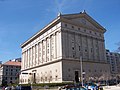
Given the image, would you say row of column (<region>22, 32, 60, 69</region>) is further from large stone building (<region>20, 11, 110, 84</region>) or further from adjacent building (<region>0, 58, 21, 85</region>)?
adjacent building (<region>0, 58, 21, 85</region>)

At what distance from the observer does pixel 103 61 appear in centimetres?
7600

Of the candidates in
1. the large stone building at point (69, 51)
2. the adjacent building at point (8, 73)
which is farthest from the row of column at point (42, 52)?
the adjacent building at point (8, 73)

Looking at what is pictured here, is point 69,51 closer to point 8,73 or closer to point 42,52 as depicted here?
point 42,52

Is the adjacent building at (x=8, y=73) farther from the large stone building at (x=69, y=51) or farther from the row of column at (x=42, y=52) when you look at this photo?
the large stone building at (x=69, y=51)

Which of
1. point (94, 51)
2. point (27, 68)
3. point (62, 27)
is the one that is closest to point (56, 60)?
point (62, 27)

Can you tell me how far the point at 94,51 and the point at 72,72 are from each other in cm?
1652

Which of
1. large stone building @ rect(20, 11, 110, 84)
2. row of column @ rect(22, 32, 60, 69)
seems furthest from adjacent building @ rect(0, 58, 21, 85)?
large stone building @ rect(20, 11, 110, 84)

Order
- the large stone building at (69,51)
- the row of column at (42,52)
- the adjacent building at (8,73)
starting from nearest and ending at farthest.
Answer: the large stone building at (69,51), the row of column at (42,52), the adjacent building at (8,73)

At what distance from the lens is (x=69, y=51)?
2537 inches

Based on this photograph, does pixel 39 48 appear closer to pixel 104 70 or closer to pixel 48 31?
pixel 48 31

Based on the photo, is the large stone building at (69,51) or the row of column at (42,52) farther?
the row of column at (42,52)

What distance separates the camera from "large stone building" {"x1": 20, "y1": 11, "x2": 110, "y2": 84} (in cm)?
6284

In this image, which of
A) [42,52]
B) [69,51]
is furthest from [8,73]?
[69,51]

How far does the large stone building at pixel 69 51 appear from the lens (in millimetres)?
62844
